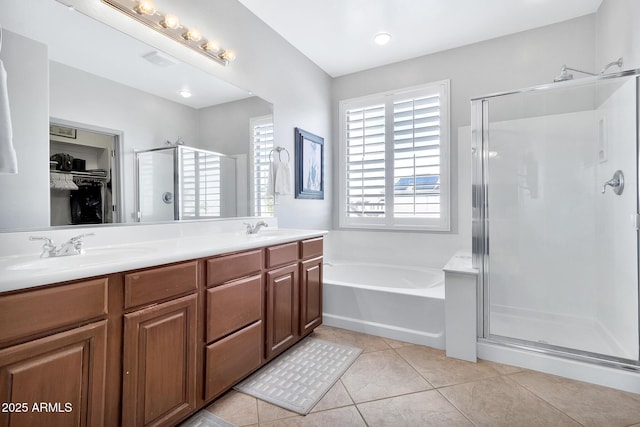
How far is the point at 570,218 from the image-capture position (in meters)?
2.13

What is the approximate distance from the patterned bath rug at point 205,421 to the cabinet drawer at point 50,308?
0.76m

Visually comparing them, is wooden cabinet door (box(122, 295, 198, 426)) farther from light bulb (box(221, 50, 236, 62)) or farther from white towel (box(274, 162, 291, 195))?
light bulb (box(221, 50, 236, 62))

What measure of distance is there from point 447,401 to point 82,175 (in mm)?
2170

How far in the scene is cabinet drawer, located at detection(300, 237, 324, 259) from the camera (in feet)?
7.18

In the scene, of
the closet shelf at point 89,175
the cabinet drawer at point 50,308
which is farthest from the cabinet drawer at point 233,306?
the closet shelf at point 89,175

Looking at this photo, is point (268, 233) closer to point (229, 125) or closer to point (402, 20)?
point (229, 125)

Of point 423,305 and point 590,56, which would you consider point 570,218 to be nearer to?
point 423,305

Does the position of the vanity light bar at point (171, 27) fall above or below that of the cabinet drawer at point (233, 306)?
above

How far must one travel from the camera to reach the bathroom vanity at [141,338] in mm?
862

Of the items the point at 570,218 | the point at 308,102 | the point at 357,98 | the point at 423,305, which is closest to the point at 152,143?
the point at 308,102

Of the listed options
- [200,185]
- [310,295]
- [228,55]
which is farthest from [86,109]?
[310,295]

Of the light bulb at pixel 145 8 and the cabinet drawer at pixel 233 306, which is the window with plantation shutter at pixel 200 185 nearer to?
the cabinet drawer at pixel 233 306

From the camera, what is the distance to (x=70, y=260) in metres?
1.11

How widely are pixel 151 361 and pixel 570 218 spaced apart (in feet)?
8.80
